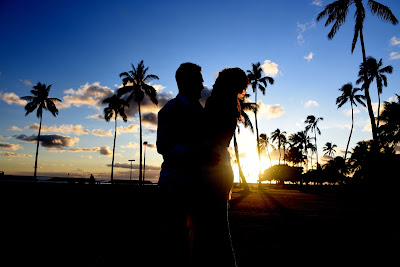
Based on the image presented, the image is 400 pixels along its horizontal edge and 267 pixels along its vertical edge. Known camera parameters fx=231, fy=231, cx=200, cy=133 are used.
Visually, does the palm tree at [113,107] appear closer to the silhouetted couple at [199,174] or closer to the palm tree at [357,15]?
the palm tree at [357,15]

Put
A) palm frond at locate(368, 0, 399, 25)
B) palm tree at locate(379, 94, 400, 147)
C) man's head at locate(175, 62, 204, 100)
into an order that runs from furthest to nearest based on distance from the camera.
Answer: palm tree at locate(379, 94, 400, 147), palm frond at locate(368, 0, 399, 25), man's head at locate(175, 62, 204, 100)

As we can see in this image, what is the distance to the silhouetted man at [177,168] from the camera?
1445 mm

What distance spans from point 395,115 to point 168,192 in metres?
28.8

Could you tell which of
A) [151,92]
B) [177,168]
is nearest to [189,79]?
[177,168]

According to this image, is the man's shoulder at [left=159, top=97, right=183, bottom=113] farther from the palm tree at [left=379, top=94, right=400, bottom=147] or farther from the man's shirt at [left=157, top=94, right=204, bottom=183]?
the palm tree at [left=379, top=94, right=400, bottom=147]

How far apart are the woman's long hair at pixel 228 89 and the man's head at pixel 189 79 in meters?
0.19

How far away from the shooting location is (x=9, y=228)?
5520 millimetres

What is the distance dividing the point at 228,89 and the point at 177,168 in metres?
0.62

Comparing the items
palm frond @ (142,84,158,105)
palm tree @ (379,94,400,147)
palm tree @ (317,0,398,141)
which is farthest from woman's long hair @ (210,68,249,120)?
palm frond @ (142,84,158,105)

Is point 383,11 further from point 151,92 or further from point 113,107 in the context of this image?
point 113,107

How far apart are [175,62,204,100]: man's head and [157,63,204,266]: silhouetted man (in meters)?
0.09

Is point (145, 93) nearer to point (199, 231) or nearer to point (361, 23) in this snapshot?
point (361, 23)

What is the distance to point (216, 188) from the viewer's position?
142cm

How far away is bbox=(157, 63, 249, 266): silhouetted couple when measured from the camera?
1.37m
